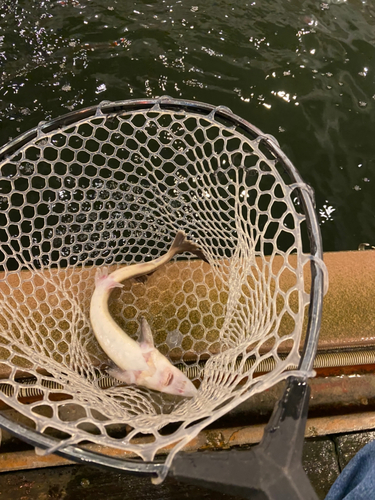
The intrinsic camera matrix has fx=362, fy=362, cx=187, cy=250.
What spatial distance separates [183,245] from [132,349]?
0.64 meters

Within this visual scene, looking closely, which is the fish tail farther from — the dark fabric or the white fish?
the dark fabric

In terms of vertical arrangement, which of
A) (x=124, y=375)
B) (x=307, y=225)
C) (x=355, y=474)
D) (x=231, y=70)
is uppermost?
(x=231, y=70)

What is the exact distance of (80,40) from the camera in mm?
3338

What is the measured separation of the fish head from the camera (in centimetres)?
187

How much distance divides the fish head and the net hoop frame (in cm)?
83

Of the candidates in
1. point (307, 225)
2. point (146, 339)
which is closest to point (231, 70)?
point (307, 225)

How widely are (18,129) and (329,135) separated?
2733 mm

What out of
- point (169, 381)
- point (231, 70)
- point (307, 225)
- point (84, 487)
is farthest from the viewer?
point (231, 70)

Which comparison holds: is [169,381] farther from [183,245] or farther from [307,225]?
[307,225]

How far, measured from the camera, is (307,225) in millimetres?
1379

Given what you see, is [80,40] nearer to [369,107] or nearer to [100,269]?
[100,269]

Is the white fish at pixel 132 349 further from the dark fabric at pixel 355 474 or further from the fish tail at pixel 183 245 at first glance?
the dark fabric at pixel 355 474

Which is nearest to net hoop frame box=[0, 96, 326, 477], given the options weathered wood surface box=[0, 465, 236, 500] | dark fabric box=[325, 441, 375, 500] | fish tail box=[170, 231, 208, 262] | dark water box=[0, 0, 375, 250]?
dark fabric box=[325, 441, 375, 500]

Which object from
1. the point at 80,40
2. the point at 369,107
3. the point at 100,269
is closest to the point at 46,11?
the point at 80,40
